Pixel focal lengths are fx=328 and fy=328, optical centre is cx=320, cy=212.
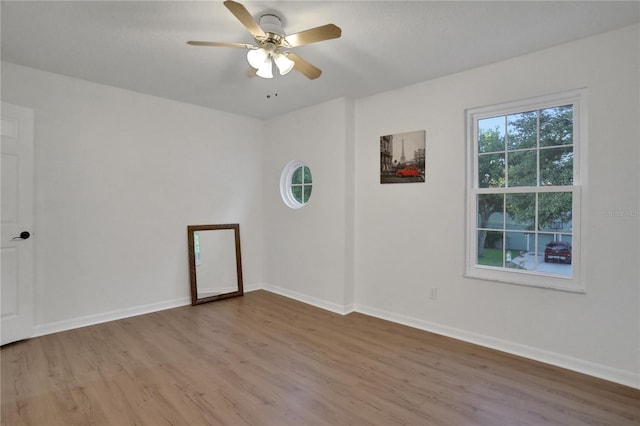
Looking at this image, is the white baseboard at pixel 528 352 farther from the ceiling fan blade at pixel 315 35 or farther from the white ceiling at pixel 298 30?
the ceiling fan blade at pixel 315 35

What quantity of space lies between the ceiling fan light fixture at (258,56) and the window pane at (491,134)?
2147 mm

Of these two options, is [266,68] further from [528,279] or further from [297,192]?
[528,279]

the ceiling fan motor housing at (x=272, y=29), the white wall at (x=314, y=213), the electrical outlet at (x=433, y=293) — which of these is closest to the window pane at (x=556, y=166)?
the electrical outlet at (x=433, y=293)

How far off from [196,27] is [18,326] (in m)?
3.12

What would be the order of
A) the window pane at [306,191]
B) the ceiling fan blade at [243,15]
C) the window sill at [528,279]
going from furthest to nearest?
the window pane at [306,191]
the window sill at [528,279]
the ceiling fan blade at [243,15]

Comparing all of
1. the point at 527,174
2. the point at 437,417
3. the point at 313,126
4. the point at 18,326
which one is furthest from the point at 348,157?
the point at 18,326

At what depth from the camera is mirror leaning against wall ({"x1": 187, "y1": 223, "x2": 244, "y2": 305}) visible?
4297 mm

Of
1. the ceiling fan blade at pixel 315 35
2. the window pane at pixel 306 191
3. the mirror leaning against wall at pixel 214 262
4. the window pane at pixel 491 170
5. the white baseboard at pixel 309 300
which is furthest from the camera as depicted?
the window pane at pixel 306 191

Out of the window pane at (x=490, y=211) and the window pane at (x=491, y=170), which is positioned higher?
the window pane at (x=491, y=170)

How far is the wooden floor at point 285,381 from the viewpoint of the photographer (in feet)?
6.69

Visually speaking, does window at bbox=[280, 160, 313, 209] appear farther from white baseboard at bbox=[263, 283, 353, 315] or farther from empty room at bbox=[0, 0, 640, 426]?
white baseboard at bbox=[263, 283, 353, 315]

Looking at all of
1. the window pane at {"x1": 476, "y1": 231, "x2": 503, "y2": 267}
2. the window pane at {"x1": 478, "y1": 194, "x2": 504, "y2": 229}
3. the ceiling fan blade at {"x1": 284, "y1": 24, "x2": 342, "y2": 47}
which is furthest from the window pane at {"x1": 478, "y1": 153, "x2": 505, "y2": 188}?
the ceiling fan blade at {"x1": 284, "y1": 24, "x2": 342, "y2": 47}

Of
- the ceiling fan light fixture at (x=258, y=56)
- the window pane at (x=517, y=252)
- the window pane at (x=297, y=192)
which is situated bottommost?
the window pane at (x=517, y=252)

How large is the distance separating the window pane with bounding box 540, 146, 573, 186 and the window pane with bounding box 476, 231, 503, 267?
63 cm
